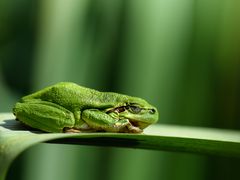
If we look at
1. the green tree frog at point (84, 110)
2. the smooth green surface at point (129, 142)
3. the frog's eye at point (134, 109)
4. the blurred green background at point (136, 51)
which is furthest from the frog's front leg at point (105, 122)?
the smooth green surface at point (129, 142)

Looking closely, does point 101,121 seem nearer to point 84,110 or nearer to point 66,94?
point 84,110

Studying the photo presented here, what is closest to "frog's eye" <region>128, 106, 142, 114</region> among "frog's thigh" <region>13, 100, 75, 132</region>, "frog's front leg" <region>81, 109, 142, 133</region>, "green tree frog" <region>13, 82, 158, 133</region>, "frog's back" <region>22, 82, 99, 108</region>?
"green tree frog" <region>13, 82, 158, 133</region>

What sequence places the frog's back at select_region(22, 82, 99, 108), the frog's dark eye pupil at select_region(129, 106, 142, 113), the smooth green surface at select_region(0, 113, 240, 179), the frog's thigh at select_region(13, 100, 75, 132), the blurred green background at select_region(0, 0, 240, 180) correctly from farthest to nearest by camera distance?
the frog's dark eye pupil at select_region(129, 106, 142, 113) < the frog's back at select_region(22, 82, 99, 108) < the frog's thigh at select_region(13, 100, 75, 132) < the blurred green background at select_region(0, 0, 240, 180) < the smooth green surface at select_region(0, 113, 240, 179)

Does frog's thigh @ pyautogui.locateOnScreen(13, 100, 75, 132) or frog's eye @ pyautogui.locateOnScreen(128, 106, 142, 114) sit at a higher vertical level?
frog's eye @ pyautogui.locateOnScreen(128, 106, 142, 114)

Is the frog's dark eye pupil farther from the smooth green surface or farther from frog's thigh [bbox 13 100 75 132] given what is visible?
the smooth green surface

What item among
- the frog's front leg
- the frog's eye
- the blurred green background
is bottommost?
the frog's front leg

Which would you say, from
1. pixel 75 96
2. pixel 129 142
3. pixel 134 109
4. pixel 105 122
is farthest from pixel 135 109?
pixel 129 142

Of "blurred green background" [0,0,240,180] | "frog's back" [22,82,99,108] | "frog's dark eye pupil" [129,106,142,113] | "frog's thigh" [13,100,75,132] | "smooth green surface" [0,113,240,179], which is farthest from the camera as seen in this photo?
"frog's dark eye pupil" [129,106,142,113]
